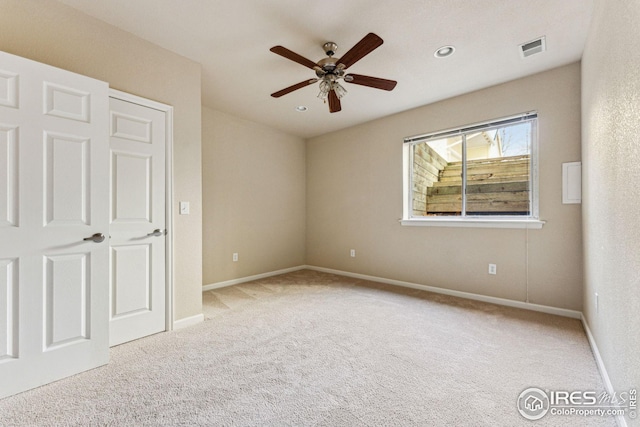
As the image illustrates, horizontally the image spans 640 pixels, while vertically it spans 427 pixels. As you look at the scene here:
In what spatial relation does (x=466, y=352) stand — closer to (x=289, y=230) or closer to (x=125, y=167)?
(x=125, y=167)

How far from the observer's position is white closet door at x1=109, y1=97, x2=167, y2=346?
7.45 ft

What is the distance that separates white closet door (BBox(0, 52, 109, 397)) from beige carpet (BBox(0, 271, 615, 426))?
0.72ft

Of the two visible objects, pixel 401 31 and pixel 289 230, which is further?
pixel 289 230

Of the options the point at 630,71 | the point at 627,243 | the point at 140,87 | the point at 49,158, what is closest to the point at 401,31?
the point at 630,71

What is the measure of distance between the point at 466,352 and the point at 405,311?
0.91 m

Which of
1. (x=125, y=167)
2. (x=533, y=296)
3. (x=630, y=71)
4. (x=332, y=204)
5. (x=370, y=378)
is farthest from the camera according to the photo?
(x=332, y=204)

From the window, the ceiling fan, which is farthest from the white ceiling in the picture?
the window

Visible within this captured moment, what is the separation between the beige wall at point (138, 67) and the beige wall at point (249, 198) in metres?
1.24

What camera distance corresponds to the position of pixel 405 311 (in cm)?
304

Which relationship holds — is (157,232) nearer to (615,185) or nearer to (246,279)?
(246,279)

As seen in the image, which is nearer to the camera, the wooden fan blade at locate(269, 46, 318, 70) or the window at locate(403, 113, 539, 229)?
the wooden fan blade at locate(269, 46, 318, 70)

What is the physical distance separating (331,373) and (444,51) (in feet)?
9.35

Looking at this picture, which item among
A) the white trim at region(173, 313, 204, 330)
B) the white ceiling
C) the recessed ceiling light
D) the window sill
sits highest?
the white ceiling

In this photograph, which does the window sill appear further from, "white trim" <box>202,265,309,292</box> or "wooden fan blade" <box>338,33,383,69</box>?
"wooden fan blade" <box>338,33,383,69</box>
